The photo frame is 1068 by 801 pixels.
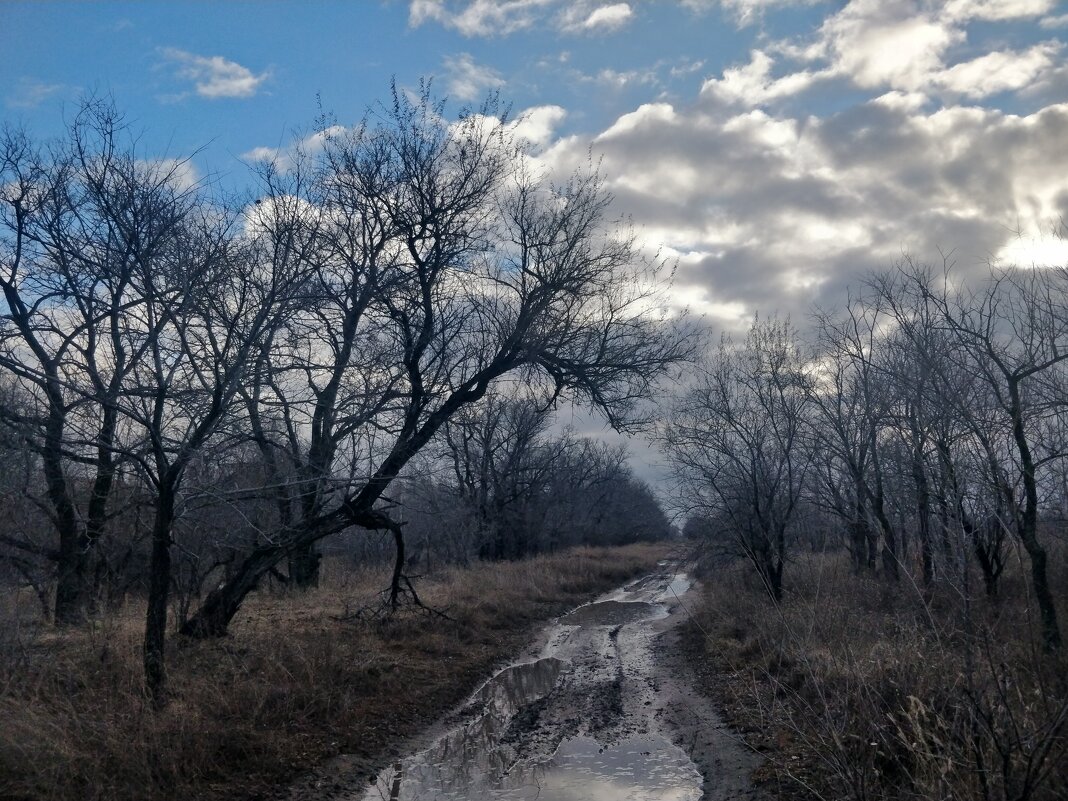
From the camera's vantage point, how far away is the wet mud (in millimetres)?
7836

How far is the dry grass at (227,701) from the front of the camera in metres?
6.80

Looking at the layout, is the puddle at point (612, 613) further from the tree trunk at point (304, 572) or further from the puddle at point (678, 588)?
the tree trunk at point (304, 572)

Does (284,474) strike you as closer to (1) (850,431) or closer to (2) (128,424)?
(2) (128,424)

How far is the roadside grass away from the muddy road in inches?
21.3

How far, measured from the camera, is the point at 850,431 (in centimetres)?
2083

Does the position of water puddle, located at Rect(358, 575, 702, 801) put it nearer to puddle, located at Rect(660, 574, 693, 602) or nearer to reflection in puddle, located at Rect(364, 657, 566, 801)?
reflection in puddle, located at Rect(364, 657, 566, 801)

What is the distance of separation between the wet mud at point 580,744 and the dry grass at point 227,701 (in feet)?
2.16

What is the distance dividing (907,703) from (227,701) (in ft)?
21.7

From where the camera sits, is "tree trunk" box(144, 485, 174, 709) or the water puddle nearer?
the water puddle

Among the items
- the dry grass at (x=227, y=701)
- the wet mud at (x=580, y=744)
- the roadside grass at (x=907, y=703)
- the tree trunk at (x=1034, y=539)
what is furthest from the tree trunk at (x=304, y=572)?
the tree trunk at (x=1034, y=539)

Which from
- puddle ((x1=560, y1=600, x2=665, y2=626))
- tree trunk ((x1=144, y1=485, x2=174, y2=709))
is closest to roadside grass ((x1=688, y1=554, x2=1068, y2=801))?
tree trunk ((x1=144, y1=485, x2=174, y2=709))

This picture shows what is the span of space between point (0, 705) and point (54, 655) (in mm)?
2512

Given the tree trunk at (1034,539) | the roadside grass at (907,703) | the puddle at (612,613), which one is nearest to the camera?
the roadside grass at (907,703)

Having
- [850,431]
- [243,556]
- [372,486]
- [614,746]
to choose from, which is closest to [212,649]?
[243,556]
